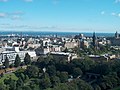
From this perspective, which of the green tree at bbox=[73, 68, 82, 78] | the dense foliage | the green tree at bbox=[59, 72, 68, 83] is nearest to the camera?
the dense foliage

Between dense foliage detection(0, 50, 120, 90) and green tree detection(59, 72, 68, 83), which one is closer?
dense foliage detection(0, 50, 120, 90)

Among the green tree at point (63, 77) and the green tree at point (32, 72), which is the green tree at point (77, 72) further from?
the green tree at point (32, 72)

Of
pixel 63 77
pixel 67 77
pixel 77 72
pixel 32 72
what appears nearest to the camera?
pixel 63 77

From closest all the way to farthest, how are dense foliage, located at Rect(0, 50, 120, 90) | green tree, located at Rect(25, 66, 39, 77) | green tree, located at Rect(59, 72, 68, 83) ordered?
dense foliage, located at Rect(0, 50, 120, 90) < green tree, located at Rect(59, 72, 68, 83) < green tree, located at Rect(25, 66, 39, 77)

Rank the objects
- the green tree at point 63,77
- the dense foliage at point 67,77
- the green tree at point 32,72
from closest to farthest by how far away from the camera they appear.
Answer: the dense foliage at point 67,77
the green tree at point 63,77
the green tree at point 32,72

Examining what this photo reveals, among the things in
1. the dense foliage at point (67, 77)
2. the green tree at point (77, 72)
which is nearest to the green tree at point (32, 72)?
the dense foliage at point (67, 77)

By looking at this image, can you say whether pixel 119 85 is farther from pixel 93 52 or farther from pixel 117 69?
pixel 93 52

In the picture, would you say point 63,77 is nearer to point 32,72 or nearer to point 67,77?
point 67,77

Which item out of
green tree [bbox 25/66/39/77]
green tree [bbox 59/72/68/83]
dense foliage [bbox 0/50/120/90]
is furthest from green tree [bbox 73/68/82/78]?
green tree [bbox 25/66/39/77]

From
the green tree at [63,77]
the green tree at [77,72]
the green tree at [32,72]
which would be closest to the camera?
the green tree at [63,77]

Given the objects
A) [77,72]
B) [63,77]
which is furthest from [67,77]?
[77,72]

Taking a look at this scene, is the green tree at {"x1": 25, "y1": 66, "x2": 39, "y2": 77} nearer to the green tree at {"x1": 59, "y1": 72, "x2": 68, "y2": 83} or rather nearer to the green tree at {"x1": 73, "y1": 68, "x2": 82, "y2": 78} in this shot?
the green tree at {"x1": 59, "y1": 72, "x2": 68, "y2": 83}
